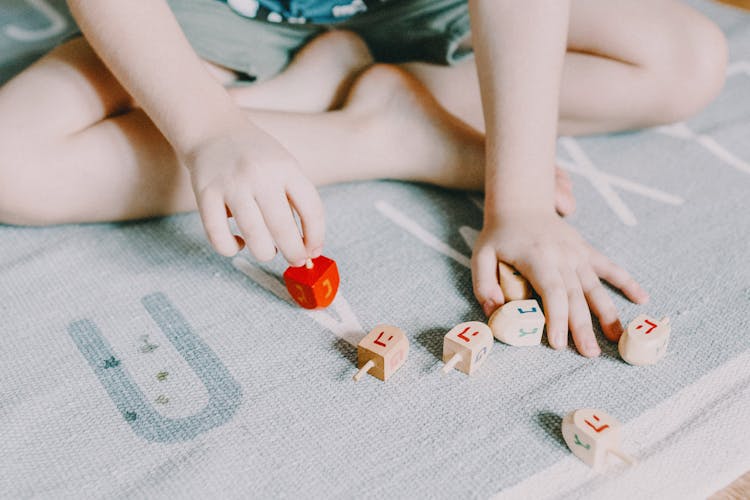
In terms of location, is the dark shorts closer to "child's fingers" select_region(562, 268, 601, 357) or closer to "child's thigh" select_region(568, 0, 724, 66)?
"child's thigh" select_region(568, 0, 724, 66)

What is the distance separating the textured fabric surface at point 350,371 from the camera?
0.48 metres

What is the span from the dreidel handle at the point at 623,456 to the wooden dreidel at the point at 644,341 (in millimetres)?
90

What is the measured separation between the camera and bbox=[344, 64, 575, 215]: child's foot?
2.37 feet

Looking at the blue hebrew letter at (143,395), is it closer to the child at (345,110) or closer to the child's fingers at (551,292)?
the child at (345,110)

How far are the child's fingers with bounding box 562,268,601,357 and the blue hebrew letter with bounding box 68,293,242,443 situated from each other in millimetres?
258

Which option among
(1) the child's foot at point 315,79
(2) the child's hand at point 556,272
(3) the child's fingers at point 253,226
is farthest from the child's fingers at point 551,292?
(1) the child's foot at point 315,79

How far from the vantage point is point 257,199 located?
530mm

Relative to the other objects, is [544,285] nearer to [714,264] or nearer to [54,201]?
[714,264]

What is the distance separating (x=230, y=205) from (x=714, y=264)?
423 millimetres

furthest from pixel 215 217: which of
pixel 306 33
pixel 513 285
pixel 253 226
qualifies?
pixel 306 33

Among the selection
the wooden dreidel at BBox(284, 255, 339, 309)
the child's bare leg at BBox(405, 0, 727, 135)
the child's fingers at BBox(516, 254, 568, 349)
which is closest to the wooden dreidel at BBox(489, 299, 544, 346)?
the child's fingers at BBox(516, 254, 568, 349)

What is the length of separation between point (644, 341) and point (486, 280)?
13cm

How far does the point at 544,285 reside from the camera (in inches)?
22.7

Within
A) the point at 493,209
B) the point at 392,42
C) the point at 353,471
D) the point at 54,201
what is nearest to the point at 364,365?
the point at 353,471
